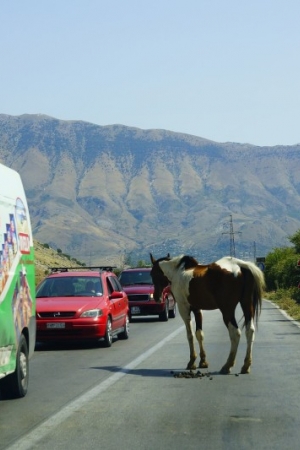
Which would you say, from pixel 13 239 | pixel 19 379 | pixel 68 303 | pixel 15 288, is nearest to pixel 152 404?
pixel 19 379

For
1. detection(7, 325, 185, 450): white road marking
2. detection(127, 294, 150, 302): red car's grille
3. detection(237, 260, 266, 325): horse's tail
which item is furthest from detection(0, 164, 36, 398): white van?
detection(127, 294, 150, 302): red car's grille

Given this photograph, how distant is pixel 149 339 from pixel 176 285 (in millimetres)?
7270

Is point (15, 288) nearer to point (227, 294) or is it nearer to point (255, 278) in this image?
point (227, 294)

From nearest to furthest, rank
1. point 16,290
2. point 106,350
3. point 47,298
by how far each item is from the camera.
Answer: point 16,290 < point 106,350 < point 47,298

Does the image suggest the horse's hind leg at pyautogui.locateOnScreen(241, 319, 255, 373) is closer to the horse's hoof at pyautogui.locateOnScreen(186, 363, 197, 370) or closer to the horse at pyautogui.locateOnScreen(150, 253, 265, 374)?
the horse at pyautogui.locateOnScreen(150, 253, 265, 374)

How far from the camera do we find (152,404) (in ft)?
40.9

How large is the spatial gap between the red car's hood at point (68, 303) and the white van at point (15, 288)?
7.55 meters

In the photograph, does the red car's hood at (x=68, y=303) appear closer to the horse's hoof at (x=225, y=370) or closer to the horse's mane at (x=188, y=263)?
the horse's mane at (x=188, y=263)

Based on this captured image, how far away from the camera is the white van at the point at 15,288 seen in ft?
39.1

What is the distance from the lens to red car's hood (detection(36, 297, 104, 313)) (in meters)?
21.5

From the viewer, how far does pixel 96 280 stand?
2294cm

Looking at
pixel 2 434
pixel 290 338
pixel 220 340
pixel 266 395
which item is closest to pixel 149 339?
pixel 220 340

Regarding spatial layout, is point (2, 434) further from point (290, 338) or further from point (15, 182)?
point (290, 338)

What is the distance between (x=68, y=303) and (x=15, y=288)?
9.33 metres
